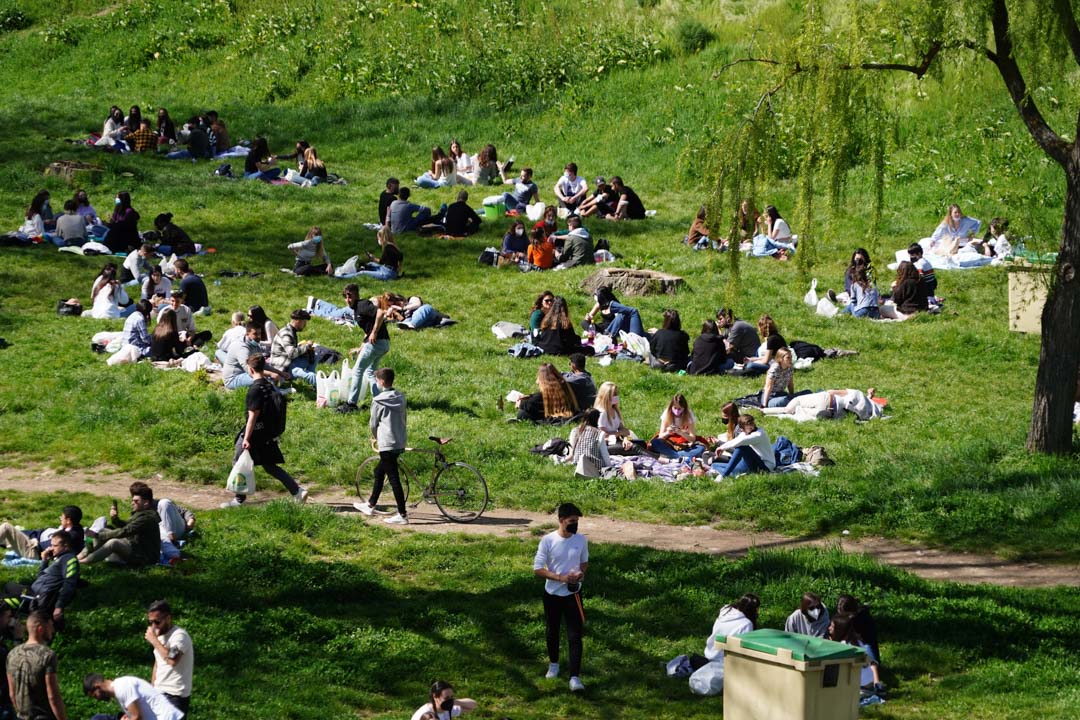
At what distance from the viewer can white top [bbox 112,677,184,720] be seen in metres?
9.46

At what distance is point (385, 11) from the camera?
1687 inches

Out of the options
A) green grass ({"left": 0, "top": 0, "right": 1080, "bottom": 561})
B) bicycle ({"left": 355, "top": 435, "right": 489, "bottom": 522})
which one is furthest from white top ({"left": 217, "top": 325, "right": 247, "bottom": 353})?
bicycle ({"left": 355, "top": 435, "right": 489, "bottom": 522})

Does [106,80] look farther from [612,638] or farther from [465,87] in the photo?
[612,638]

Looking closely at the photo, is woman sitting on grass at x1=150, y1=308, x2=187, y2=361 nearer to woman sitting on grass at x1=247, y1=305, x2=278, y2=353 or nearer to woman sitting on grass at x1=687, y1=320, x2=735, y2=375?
woman sitting on grass at x1=247, y1=305, x2=278, y2=353

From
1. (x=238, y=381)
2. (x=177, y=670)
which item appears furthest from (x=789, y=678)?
(x=238, y=381)

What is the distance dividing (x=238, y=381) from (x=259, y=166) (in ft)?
49.6

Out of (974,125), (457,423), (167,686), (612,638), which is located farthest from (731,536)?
(974,125)

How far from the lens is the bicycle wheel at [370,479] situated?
51.8 ft

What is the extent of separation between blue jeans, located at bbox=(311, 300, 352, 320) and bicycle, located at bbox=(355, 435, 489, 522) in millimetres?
7446

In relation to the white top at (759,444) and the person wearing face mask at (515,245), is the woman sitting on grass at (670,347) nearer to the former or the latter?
the white top at (759,444)

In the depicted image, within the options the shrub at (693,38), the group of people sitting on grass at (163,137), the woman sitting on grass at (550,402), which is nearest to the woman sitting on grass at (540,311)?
the woman sitting on grass at (550,402)

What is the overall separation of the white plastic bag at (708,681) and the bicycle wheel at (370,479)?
17.5 feet

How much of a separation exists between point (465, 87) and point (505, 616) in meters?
27.7

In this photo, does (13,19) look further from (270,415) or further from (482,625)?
(482,625)
